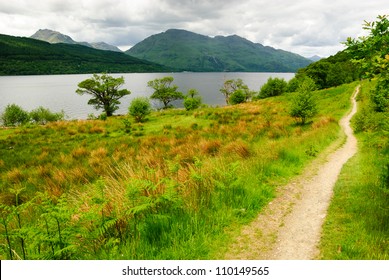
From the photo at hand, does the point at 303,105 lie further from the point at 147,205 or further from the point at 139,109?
the point at 147,205

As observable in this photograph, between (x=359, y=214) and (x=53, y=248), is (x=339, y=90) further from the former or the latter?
(x=53, y=248)

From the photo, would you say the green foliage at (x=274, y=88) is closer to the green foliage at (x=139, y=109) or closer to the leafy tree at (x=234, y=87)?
the leafy tree at (x=234, y=87)

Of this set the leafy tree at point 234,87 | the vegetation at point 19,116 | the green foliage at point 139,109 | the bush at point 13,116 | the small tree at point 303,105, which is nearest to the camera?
the small tree at point 303,105

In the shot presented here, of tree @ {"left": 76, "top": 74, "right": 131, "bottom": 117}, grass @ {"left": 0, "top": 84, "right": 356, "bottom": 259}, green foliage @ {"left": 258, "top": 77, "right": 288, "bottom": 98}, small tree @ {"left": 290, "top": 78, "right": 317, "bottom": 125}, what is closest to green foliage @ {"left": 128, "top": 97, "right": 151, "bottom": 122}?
grass @ {"left": 0, "top": 84, "right": 356, "bottom": 259}

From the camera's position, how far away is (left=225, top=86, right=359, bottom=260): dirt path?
4605 mm

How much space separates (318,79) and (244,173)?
75120mm

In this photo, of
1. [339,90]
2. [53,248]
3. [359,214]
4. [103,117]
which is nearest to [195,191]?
[53,248]

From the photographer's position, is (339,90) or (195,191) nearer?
(195,191)

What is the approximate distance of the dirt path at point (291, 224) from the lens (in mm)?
4605

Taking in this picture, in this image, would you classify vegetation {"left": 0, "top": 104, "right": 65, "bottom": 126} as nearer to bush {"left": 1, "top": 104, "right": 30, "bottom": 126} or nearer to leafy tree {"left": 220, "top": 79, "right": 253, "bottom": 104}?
bush {"left": 1, "top": 104, "right": 30, "bottom": 126}

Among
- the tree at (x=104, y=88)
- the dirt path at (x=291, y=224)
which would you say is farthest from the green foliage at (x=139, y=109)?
the dirt path at (x=291, y=224)

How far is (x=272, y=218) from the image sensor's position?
19.3 ft

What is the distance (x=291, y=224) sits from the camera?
557cm
